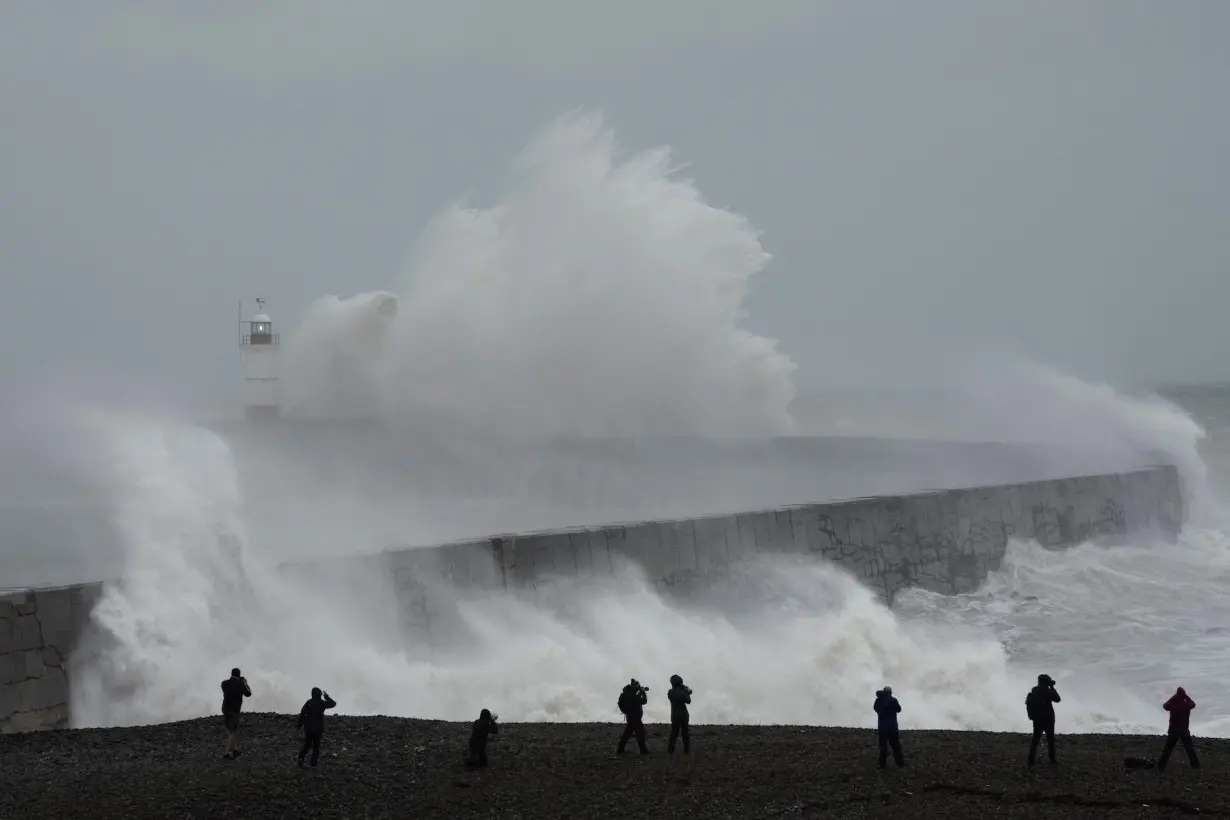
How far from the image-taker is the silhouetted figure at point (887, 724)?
23.6 feet

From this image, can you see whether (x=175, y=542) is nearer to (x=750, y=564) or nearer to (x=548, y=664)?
(x=548, y=664)

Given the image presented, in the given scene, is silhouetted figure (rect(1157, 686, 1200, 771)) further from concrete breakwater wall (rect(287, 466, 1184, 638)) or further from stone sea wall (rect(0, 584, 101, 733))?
stone sea wall (rect(0, 584, 101, 733))

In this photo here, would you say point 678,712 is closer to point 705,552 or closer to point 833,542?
point 705,552

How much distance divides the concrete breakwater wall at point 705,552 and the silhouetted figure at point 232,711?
5.89ft

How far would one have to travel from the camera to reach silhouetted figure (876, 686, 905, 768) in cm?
721


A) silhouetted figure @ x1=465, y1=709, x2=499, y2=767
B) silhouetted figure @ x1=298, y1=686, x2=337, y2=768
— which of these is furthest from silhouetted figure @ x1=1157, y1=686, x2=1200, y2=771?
silhouetted figure @ x1=298, y1=686, x2=337, y2=768

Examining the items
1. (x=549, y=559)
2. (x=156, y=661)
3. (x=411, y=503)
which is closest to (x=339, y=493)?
(x=411, y=503)

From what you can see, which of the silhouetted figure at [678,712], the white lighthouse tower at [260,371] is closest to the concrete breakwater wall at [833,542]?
the silhouetted figure at [678,712]

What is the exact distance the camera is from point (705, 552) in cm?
1355

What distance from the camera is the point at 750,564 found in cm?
1395

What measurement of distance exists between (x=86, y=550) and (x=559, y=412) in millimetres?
10888

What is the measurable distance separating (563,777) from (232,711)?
1.99 metres

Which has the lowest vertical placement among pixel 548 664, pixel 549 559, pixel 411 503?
pixel 548 664

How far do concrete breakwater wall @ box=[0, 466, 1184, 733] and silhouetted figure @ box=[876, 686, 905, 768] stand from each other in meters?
4.91
